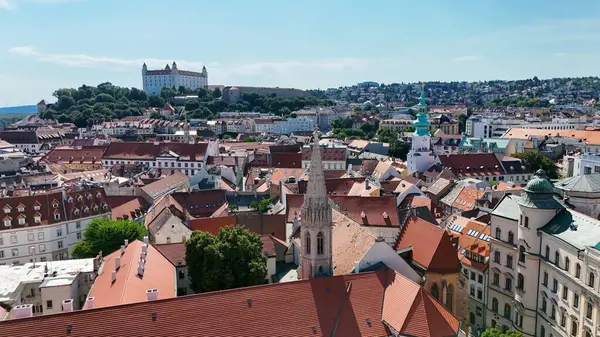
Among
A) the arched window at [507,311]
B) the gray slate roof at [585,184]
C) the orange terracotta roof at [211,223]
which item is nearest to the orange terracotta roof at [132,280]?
the orange terracotta roof at [211,223]

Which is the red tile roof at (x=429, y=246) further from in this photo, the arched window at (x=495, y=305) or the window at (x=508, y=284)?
the arched window at (x=495, y=305)

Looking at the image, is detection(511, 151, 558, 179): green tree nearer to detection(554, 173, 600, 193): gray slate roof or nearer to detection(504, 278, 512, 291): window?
detection(554, 173, 600, 193): gray slate roof

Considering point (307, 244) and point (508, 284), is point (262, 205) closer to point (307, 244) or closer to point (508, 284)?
point (508, 284)

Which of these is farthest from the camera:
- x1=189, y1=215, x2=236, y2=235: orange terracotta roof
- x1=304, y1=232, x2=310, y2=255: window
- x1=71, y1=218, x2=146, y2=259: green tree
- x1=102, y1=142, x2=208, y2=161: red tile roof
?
x1=102, y1=142, x2=208, y2=161: red tile roof

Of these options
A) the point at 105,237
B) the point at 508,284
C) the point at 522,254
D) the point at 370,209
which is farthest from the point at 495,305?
the point at 105,237

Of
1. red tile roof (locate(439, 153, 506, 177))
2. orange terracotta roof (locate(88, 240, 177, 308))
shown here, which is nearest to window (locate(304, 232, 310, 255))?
orange terracotta roof (locate(88, 240, 177, 308))

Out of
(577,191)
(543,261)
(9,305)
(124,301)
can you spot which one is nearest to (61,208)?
(9,305)

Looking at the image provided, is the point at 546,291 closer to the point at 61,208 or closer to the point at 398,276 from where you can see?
the point at 398,276
